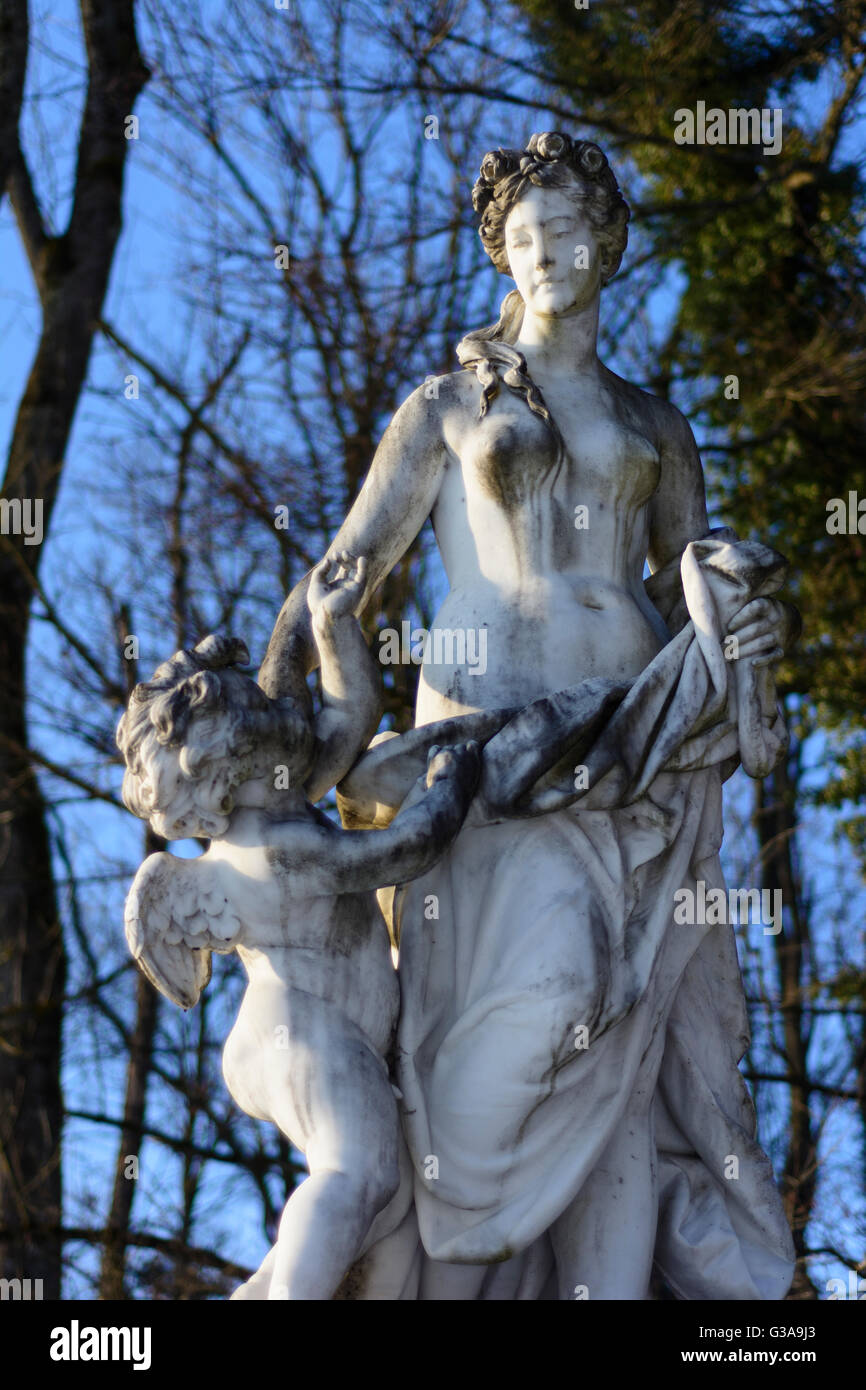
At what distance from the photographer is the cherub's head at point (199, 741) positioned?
4863 mm

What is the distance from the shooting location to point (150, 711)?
4.88 meters

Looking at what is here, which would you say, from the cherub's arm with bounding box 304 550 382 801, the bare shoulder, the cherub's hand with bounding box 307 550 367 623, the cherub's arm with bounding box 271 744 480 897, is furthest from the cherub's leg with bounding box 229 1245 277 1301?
the bare shoulder

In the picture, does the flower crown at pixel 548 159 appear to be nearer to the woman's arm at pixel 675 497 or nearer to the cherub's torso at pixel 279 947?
the woman's arm at pixel 675 497

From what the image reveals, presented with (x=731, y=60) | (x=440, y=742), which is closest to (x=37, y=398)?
(x=731, y=60)

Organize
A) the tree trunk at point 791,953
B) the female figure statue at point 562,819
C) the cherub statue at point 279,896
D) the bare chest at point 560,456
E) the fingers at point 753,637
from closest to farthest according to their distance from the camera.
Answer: the cherub statue at point 279,896
the female figure statue at point 562,819
the fingers at point 753,637
the bare chest at point 560,456
the tree trunk at point 791,953

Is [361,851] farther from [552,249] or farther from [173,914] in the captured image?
[552,249]

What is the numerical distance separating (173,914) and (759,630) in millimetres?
1331

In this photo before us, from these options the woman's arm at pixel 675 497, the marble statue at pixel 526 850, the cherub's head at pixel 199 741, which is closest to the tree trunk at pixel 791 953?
the woman's arm at pixel 675 497

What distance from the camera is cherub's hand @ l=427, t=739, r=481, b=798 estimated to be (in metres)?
5.02

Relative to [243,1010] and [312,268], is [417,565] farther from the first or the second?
[243,1010]

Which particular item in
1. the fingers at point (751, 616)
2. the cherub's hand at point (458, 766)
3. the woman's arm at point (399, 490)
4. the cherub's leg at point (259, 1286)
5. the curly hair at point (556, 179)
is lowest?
the cherub's leg at point (259, 1286)

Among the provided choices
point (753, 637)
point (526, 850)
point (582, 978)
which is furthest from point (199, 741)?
point (753, 637)

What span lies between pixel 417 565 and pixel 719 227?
8.73ft

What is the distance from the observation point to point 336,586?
17.3ft
